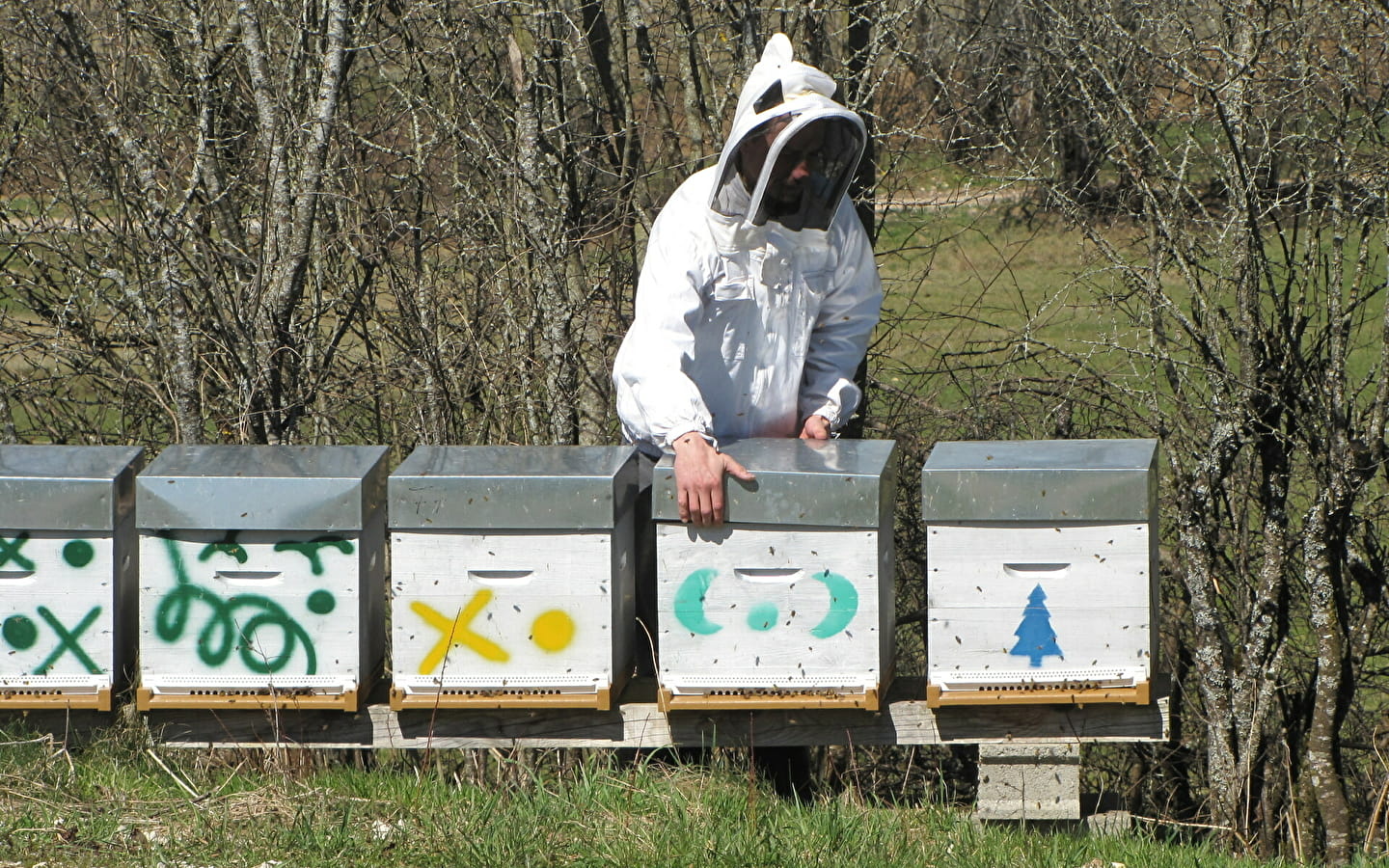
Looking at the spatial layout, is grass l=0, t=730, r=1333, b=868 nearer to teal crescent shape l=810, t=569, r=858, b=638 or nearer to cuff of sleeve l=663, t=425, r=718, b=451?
teal crescent shape l=810, t=569, r=858, b=638

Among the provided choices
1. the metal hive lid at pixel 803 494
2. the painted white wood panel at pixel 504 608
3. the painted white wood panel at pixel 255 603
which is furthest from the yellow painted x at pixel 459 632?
the metal hive lid at pixel 803 494

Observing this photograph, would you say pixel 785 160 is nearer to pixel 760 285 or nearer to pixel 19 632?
pixel 760 285

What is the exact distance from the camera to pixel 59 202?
5.74 meters

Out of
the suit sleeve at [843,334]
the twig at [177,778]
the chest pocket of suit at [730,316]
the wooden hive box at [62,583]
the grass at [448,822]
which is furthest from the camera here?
the suit sleeve at [843,334]

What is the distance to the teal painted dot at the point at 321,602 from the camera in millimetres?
3197

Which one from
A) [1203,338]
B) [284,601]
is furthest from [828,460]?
[1203,338]

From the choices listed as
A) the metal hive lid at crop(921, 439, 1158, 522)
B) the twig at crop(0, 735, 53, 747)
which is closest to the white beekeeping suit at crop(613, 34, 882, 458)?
the metal hive lid at crop(921, 439, 1158, 522)

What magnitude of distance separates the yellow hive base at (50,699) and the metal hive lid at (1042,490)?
1.98 metres

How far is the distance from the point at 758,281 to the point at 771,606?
93 centimetres

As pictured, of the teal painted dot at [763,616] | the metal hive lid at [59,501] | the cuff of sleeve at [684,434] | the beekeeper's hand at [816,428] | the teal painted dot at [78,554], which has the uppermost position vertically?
the cuff of sleeve at [684,434]

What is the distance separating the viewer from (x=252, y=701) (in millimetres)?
3254

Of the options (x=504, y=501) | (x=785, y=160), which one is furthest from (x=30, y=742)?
(x=785, y=160)

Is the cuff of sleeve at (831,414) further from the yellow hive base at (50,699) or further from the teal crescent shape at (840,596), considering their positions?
the yellow hive base at (50,699)

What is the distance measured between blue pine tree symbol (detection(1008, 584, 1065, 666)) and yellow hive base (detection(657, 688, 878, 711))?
358mm
